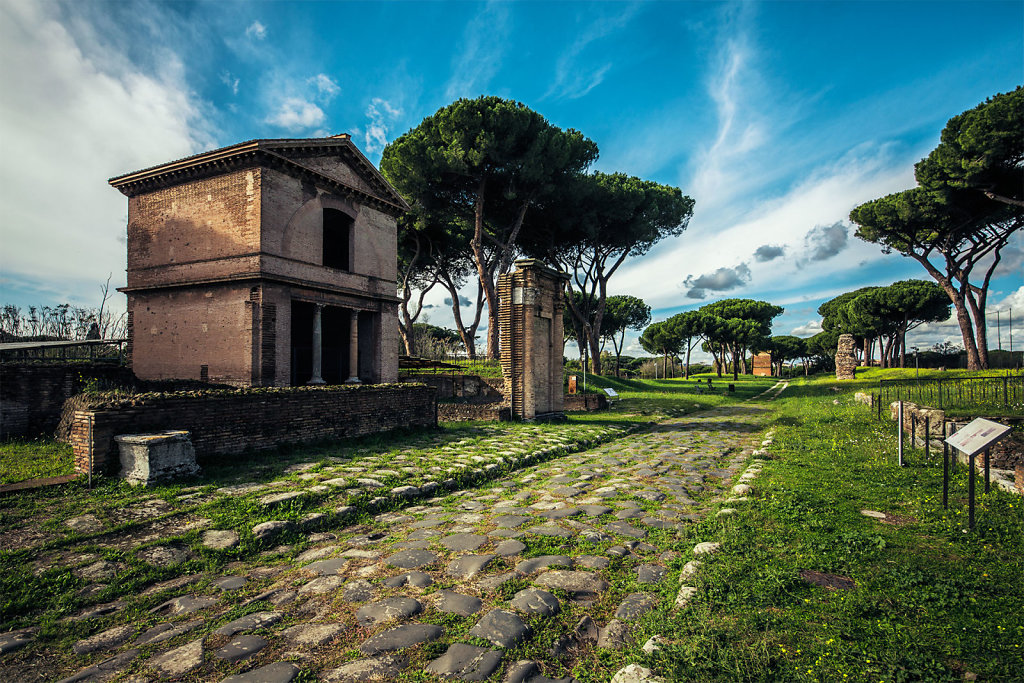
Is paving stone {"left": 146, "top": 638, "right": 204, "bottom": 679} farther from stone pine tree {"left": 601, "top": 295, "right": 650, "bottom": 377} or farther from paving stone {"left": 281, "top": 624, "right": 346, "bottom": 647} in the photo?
stone pine tree {"left": 601, "top": 295, "right": 650, "bottom": 377}

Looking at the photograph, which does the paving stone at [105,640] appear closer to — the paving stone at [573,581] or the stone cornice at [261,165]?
the paving stone at [573,581]

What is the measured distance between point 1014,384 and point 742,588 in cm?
1259

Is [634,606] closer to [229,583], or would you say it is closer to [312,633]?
[312,633]

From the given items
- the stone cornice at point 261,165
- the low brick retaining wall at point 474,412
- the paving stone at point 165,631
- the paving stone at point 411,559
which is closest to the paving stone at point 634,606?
the paving stone at point 411,559

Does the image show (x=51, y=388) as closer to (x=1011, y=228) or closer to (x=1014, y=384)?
(x=1014, y=384)

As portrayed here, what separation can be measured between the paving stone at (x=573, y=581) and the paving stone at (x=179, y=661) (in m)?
1.95

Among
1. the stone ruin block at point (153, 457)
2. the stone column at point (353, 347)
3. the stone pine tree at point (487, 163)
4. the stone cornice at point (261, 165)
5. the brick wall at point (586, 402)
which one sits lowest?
the brick wall at point (586, 402)

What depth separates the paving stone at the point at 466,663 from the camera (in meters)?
2.14

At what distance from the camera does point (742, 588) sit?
2820mm

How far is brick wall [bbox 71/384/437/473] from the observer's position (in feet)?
17.7

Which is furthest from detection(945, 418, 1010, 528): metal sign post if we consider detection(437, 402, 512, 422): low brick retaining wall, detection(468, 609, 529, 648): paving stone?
detection(437, 402, 512, 422): low brick retaining wall

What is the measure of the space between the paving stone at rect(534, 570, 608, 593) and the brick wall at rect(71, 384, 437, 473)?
215 inches

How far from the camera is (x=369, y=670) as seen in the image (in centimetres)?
220

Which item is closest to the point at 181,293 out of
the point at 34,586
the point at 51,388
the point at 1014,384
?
the point at 51,388
